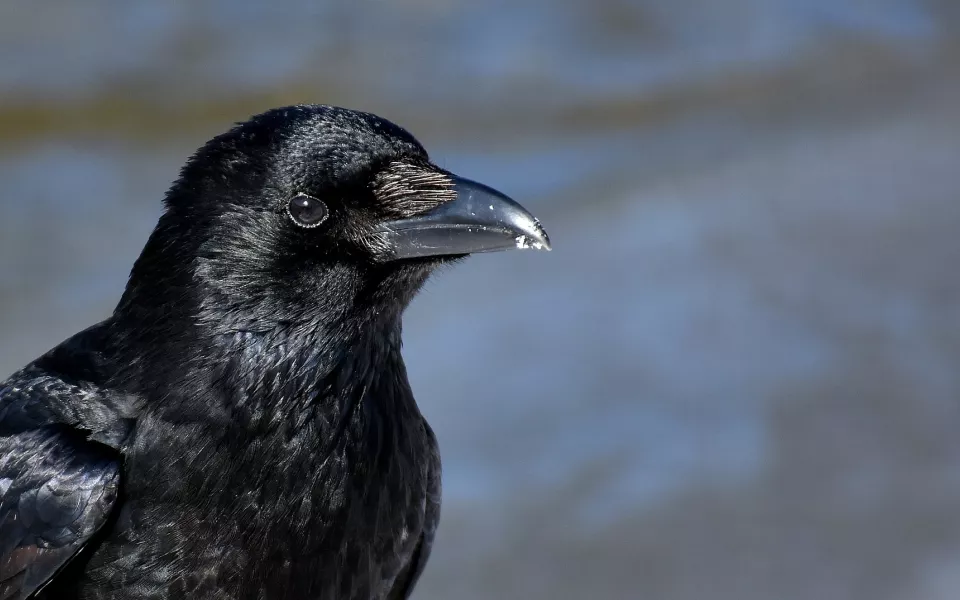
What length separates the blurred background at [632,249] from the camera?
673 centimetres

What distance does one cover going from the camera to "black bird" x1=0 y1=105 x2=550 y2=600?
3951 mm

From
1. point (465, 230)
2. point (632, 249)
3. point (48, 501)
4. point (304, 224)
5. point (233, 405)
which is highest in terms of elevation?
point (632, 249)

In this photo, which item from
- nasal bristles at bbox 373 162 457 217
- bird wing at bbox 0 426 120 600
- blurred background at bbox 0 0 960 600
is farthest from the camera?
blurred background at bbox 0 0 960 600

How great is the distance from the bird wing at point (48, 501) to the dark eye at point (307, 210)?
84 cm

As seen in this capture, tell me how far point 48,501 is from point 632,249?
527cm

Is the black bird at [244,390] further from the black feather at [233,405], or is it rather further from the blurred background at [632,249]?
the blurred background at [632,249]

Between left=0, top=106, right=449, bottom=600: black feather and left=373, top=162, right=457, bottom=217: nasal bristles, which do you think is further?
left=373, top=162, right=457, bottom=217: nasal bristles

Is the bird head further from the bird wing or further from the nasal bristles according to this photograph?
the bird wing

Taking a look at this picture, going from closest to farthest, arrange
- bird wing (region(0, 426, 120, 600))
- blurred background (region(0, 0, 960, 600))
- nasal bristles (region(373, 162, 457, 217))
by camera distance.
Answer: bird wing (region(0, 426, 120, 600))
nasal bristles (region(373, 162, 457, 217))
blurred background (region(0, 0, 960, 600))

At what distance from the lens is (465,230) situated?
4.15 metres

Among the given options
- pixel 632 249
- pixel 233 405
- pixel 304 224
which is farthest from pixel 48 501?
pixel 632 249

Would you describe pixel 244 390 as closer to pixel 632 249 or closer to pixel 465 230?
pixel 465 230

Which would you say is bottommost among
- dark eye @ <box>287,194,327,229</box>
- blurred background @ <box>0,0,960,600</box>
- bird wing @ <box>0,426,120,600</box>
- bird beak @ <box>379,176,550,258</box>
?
bird wing @ <box>0,426,120,600</box>

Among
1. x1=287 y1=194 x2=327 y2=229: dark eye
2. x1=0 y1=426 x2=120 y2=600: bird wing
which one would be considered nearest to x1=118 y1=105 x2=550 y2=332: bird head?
x1=287 y1=194 x2=327 y2=229: dark eye
